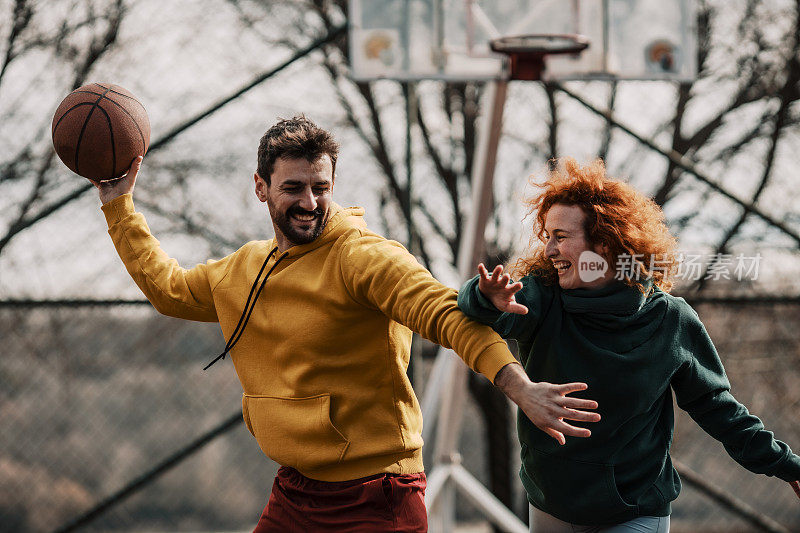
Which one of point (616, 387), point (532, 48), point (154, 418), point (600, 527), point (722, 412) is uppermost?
point (532, 48)

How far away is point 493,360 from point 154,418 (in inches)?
170

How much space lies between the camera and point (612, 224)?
2020 mm

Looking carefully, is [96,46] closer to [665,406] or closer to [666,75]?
[666,75]

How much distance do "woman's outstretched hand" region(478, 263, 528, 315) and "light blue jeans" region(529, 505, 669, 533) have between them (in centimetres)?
65

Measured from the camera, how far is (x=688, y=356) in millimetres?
2059

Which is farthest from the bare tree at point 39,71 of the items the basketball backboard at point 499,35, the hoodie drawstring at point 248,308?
the hoodie drawstring at point 248,308

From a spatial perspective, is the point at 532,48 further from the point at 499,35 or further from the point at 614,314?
the point at 614,314

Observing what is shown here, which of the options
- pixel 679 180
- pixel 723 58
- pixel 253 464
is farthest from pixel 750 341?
pixel 253 464

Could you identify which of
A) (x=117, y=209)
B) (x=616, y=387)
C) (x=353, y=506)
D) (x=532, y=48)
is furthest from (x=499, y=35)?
(x=353, y=506)

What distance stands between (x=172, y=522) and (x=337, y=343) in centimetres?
435

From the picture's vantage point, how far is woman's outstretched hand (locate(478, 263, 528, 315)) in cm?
170

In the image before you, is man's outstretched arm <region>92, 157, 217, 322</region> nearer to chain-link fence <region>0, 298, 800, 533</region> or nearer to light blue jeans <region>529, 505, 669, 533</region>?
light blue jeans <region>529, 505, 669, 533</region>

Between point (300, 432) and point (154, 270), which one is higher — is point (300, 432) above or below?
below

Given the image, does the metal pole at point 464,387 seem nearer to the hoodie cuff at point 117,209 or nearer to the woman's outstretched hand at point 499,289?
the hoodie cuff at point 117,209
